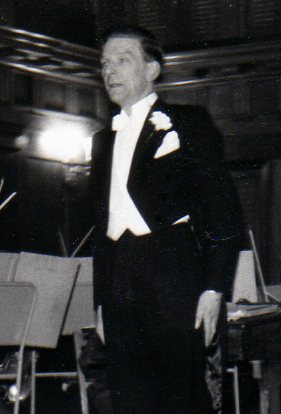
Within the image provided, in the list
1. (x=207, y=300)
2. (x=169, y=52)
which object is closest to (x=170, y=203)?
(x=207, y=300)

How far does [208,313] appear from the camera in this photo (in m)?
1.75

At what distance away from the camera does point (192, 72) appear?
6.83 meters

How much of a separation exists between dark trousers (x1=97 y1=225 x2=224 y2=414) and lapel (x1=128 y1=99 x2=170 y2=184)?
17cm

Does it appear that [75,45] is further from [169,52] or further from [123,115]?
[123,115]

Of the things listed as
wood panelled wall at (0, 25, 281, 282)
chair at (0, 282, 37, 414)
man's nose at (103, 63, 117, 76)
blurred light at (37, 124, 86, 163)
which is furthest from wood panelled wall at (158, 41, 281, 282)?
man's nose at (103, 63, 117, 76)

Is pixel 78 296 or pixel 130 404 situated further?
pixel 78 296

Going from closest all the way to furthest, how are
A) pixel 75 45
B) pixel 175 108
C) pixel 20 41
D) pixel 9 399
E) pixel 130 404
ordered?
pixel 130 404
pixel 175 108
pixel 9 399
pixel 20 41
pixel 75 45

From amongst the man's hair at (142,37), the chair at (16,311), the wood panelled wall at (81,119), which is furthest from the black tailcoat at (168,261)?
the wood panelled wall at (81,119)

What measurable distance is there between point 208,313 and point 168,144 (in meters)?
0.41

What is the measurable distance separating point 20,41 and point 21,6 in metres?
0.43

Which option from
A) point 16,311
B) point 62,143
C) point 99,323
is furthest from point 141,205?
point 62,143

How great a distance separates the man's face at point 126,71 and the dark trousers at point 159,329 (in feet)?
1.18

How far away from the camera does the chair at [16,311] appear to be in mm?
Result: 2936

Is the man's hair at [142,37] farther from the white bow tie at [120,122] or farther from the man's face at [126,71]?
the white bow tie at [120,122]
